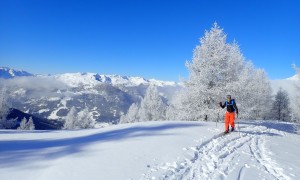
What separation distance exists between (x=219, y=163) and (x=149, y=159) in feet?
9.88

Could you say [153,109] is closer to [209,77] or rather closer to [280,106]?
[280,106]

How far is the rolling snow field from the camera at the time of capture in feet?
30.9

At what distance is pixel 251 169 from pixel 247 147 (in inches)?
175

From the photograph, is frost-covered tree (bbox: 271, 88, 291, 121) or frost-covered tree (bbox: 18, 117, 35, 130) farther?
frost-covered tree (bbox: 18, 117, 35, 130)

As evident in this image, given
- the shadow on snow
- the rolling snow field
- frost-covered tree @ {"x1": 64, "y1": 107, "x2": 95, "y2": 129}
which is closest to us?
the rolling snow field

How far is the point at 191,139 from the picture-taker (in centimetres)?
1518

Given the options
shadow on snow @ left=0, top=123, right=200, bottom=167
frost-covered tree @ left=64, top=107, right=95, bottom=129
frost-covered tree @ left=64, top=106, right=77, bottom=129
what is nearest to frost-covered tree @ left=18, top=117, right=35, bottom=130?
frost-covered tree @ left=64, top=106, right=77, bottom=129

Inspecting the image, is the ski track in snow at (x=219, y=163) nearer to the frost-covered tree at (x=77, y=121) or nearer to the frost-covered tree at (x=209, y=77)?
the frost-covered tree at (x=209, y=77)

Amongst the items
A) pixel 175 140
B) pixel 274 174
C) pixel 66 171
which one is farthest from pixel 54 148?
pixel 274 174

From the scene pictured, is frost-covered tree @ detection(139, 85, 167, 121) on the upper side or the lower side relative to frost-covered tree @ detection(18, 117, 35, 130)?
upper

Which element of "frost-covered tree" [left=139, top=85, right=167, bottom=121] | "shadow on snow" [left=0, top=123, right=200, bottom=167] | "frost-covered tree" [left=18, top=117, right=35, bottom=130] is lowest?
"frost-covered tree" [left=18, top=117, right=35, bottom=130]

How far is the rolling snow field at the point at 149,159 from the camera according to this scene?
9406 mm

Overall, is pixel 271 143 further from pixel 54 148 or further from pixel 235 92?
pixel 54 148

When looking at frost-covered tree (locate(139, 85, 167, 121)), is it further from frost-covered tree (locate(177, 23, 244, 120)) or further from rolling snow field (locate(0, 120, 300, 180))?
rolling snow field (locate(0, 120, 300, 180))
